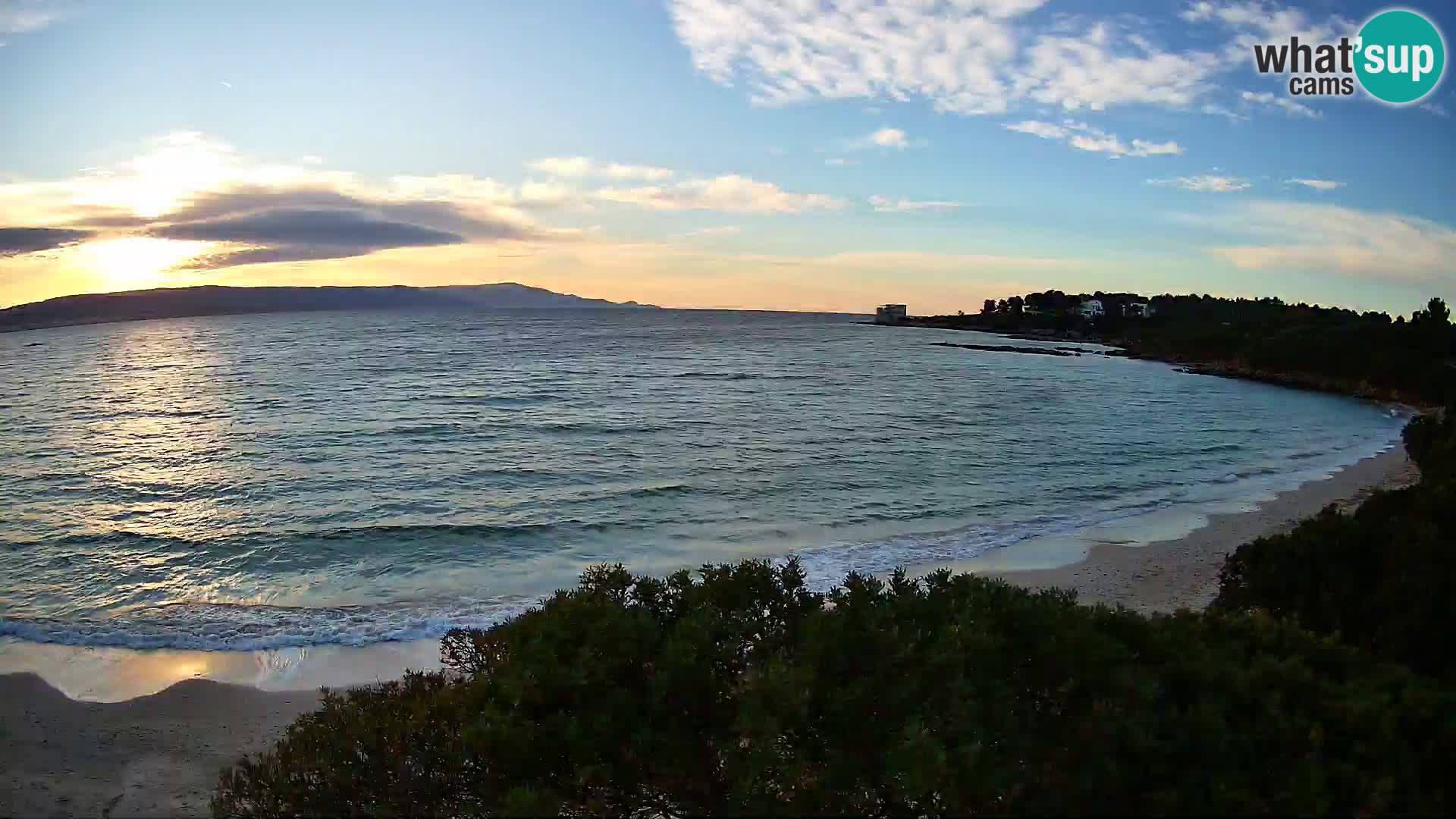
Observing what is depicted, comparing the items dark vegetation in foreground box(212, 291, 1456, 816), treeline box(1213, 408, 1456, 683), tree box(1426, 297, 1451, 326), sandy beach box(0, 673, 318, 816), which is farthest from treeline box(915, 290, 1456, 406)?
sandy beach box(0, 673, 318, 816)

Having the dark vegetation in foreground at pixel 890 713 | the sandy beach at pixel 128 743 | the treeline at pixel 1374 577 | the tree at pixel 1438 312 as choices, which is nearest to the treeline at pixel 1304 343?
the tree at pixel 1438 312

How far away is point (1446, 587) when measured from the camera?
610 centimetres

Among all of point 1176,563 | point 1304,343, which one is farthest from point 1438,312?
point 1176,563

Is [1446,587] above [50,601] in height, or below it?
above

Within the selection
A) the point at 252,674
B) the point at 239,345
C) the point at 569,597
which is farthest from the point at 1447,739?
the point at 239,345

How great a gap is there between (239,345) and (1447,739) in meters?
101

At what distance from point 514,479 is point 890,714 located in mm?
18699

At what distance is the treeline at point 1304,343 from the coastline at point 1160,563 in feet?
59.1

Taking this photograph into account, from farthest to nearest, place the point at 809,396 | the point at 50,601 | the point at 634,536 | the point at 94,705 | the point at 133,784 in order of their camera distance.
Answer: the point at 809,396, the point at 634,536, the point at 50,601, the point at 94,705, the point at 133,784

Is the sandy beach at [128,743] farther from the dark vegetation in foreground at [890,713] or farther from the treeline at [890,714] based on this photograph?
the dark vegetation in foreground at [890,713]

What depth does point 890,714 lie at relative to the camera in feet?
15.2

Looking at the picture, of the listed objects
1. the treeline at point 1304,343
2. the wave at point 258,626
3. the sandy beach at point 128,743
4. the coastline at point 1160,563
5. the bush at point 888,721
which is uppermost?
the treeline at point 1304,343

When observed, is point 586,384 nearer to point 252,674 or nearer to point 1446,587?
point 252,674

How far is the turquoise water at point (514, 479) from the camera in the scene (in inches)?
543
